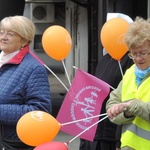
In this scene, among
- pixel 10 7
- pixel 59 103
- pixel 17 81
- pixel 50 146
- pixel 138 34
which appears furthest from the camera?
pixel 59 103

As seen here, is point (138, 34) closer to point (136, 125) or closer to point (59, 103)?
point (136, 125)

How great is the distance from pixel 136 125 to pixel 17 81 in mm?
798

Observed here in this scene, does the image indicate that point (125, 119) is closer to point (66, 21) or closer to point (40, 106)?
point (40, 106)

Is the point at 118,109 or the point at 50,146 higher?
the point at 118,109

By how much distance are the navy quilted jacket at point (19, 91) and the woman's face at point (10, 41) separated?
0.19ft

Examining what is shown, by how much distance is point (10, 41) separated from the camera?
122 inches

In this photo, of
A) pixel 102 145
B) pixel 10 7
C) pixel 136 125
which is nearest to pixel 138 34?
pixel 136 125

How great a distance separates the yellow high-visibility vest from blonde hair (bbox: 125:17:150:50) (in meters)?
0.20

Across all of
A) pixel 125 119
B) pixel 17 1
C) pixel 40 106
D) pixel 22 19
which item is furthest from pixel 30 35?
pixel 17 1

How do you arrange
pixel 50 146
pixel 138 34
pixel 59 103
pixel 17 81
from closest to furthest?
1. pixel 138 34
2. pixel 50 146
3. pixel 17 81
4. pixel 59 103

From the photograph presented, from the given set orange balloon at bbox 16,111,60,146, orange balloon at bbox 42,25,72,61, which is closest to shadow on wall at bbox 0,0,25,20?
orange balloon at bbox 42,25,72,61

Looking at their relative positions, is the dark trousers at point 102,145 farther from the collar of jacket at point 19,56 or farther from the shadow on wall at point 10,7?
the shadow on wall at point 10,7

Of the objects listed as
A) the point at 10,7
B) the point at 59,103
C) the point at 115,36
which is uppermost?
the point at 115,36

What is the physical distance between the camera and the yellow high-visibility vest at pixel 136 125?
260 cm
